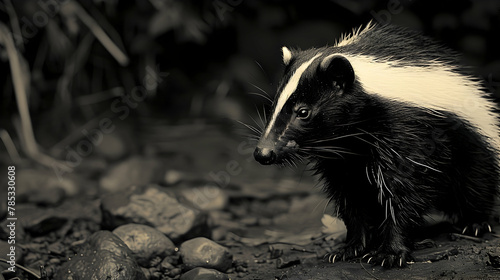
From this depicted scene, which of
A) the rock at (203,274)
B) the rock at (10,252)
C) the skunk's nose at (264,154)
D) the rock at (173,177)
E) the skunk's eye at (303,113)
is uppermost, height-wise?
the skunk's eye at (303,113)

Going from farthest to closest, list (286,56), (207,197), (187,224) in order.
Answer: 1. (207,197)
2. (187,224)
3. (286,56)

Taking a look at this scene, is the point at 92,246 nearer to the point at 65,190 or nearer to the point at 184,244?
→ the point at 184,244

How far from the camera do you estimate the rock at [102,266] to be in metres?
3.45

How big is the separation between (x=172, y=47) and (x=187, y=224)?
2319 millimetres

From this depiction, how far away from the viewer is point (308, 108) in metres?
3.45

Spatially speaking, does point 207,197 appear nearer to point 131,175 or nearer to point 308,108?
point 131,175

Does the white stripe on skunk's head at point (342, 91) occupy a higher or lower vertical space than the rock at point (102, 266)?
higher

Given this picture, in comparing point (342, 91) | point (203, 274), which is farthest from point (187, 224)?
point (342, 91)

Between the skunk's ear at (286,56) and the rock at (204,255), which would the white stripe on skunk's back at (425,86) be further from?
the rock at (204,255)

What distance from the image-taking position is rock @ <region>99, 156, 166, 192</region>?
5.61 metres

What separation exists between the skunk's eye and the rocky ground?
83cm

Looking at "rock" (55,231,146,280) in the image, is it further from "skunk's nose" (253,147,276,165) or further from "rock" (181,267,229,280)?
"skunk's nose" (253,147,276,165)

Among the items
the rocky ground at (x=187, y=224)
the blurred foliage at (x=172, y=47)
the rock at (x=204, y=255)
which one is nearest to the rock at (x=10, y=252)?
the rocky ground at (x=187, y=224)

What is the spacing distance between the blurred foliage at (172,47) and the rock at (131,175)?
2.62 feet
